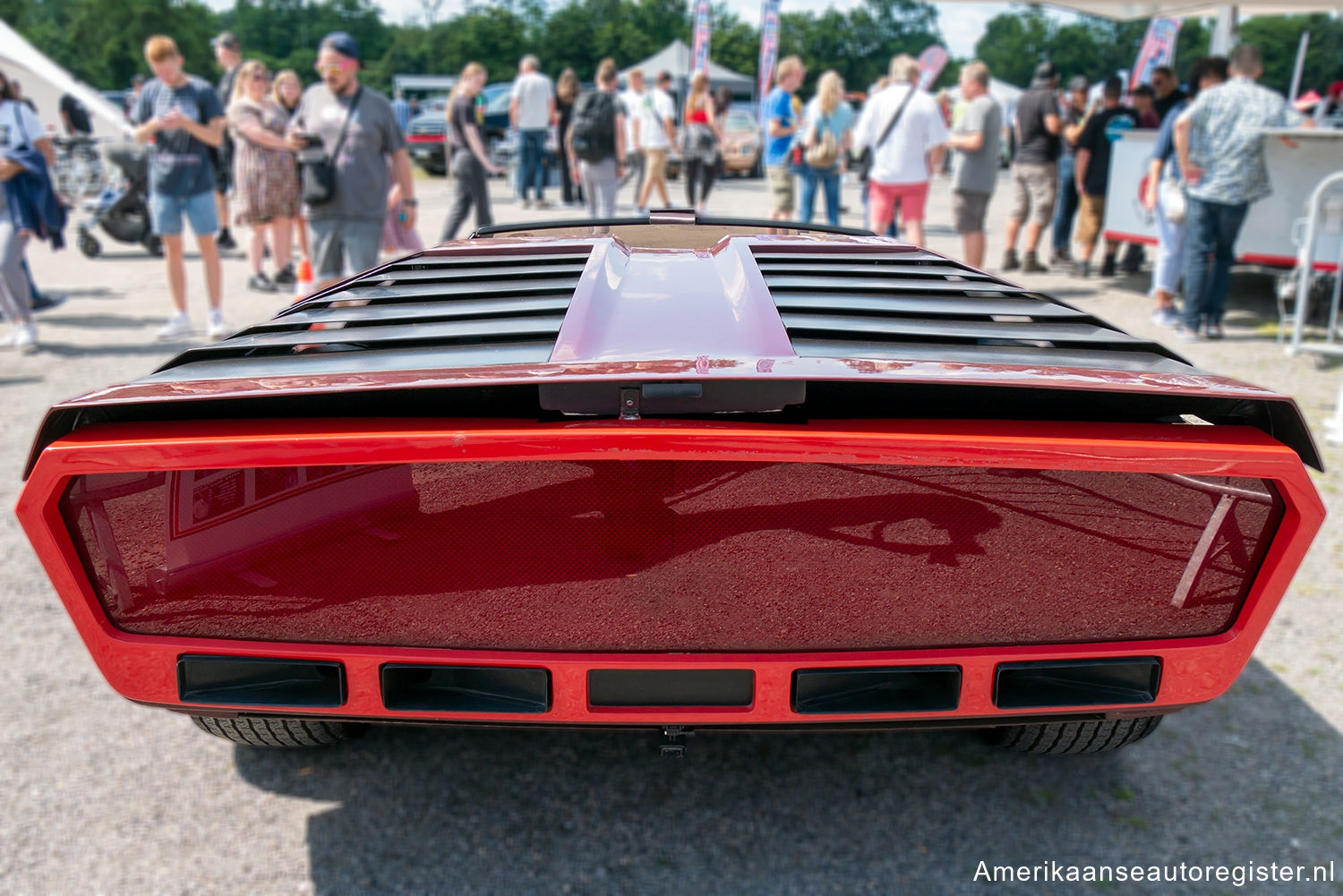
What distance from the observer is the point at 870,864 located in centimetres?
208

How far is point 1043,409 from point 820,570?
467 millimetres

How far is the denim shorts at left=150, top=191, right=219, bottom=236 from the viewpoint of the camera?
6.32 meters

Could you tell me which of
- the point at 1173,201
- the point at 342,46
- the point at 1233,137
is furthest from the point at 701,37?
the point at 342,46

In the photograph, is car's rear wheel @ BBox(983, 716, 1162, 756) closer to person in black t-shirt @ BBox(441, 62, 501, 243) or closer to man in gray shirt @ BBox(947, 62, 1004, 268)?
man in gray shirt @ BBox(947, 62, 1004, 268)

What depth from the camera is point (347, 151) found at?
546 centimetres

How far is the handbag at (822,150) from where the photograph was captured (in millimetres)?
8758

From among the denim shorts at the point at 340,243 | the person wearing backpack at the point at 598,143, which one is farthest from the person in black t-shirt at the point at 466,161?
the denim shorts at the point at 340,243

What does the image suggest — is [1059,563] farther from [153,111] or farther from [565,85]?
[565,85]

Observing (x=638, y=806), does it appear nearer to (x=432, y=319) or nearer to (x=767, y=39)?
(x=432, y=319)

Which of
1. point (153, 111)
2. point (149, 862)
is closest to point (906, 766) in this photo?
point (149, 862)

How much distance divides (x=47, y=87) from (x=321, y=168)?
16.0 metres

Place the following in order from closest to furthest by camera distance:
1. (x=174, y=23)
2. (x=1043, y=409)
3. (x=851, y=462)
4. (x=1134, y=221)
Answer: (x=851, y=462), (x=1043, y=409), (x=1134, y=221), (x=174, y=23)

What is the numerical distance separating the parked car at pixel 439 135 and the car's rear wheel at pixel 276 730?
752 inches

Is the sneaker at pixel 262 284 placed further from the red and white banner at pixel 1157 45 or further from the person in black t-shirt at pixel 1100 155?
the red and white banner at pixel 1157 45
